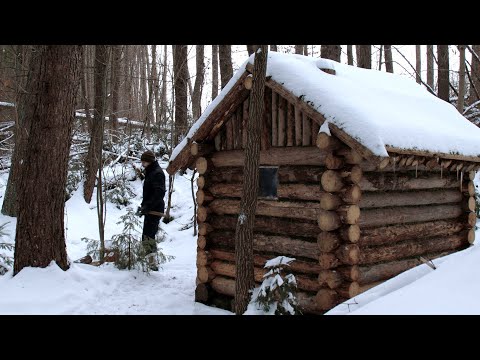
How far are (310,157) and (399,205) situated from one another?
1.75m

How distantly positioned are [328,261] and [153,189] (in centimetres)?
460

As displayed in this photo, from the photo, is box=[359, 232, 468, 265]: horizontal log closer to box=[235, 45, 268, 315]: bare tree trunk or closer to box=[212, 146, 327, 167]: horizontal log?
box=[212, 146, 327, 167]: horizontal log

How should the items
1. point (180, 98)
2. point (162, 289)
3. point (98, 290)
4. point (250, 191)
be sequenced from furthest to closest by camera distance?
point (180, 98) → point (162, 289) → point (98, 290) → point (250, 191)

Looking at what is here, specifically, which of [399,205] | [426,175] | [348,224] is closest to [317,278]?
[348,224]

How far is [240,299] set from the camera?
18.7 feet

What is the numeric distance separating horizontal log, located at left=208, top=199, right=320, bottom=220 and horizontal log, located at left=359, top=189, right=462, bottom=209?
70 centimetres

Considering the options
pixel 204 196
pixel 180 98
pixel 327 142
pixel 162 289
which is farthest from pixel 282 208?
pixel 180 98

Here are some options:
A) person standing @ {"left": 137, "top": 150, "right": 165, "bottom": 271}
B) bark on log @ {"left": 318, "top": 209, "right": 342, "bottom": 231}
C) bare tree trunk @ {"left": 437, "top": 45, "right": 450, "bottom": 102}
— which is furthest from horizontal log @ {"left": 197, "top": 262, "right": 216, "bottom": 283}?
bare tree trunk @ {"left": 437, "top": 45, "right": 450, "bottom": 102}

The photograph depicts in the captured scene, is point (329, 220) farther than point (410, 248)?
No

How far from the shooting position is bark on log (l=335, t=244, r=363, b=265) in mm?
6102

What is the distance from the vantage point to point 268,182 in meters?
7.30

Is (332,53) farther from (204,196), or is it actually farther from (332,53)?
(204,196)

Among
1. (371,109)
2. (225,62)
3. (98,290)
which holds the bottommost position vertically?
(98,290)

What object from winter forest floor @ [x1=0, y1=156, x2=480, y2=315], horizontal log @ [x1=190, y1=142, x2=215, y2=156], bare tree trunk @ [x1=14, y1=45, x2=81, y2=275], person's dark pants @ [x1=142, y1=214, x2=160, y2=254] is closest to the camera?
winter forest floor @ [x1=0, y1=156, x2=480, y2=315]
